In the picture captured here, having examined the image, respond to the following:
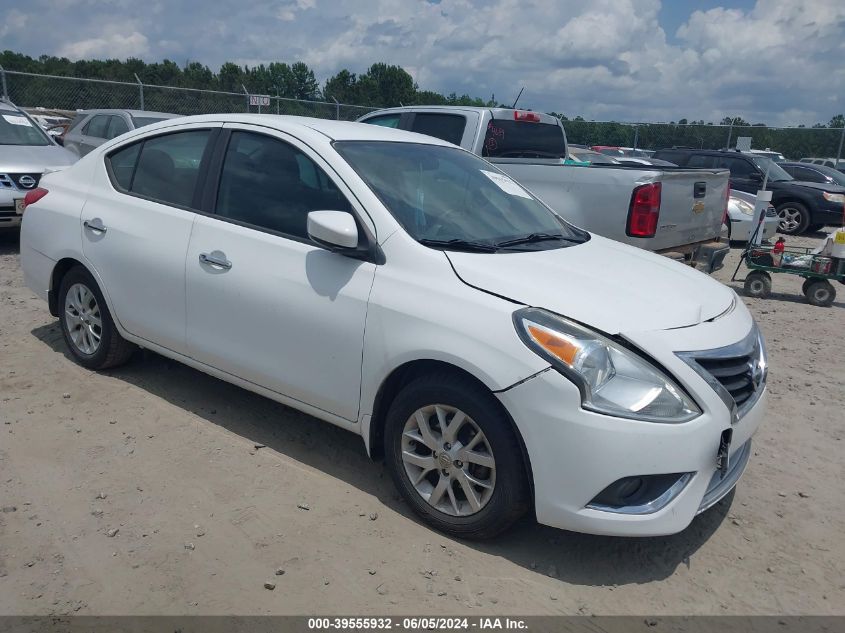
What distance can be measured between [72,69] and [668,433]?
4687 cm

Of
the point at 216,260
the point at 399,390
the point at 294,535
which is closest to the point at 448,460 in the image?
the point at 399,390

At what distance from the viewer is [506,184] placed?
430 centimetres

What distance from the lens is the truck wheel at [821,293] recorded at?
832cm

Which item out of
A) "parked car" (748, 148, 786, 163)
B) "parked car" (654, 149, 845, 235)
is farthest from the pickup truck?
"parked car" (748, 148, 786, 163)

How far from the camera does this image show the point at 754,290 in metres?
8.66

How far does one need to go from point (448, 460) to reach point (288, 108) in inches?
773

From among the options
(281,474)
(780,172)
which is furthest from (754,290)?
(780,172)

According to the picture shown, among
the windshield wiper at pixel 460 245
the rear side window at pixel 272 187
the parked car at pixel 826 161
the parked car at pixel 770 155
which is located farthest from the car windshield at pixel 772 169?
the rear side window at pixel 272 187

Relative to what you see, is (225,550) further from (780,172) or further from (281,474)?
(780,172)

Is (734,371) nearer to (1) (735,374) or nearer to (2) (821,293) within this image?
(1) (735,374)

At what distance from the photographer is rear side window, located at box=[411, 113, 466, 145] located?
804cm

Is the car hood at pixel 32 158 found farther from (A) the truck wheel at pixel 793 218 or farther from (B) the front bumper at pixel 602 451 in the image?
(A) the truck wheel at pixel 793 218

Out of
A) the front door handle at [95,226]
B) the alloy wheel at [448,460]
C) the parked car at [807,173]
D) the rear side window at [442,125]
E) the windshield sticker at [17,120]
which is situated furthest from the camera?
the parked car at [807,173]

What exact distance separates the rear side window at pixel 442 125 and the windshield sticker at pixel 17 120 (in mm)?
5399
